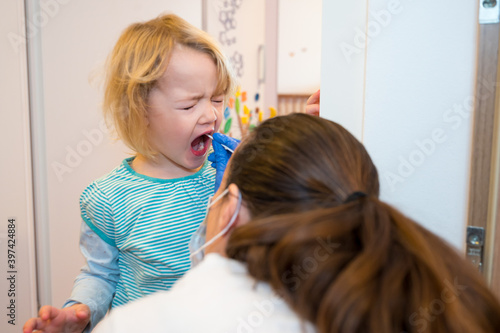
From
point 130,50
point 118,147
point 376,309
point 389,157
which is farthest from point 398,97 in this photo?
point 118,147

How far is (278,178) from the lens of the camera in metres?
0.56

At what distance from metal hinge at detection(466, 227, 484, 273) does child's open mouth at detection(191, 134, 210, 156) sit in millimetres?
596

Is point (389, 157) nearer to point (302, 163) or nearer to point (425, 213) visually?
point (425, 213)

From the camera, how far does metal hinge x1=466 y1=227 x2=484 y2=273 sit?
707 millimetres

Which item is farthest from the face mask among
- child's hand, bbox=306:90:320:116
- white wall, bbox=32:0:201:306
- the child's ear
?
white wall, bbox=32:0:201:306

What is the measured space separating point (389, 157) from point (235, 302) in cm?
42

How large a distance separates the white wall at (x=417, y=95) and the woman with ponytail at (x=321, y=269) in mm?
197

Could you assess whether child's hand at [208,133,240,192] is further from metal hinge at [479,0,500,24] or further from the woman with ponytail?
metal hinge at [479,0,500,24]

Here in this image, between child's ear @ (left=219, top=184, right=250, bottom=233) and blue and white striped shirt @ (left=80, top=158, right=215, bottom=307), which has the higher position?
child's ear @ (left=219, top=184, right=250, bottom=233)

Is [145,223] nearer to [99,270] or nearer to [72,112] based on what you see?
[99,270]

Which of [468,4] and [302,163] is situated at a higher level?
[468,4]

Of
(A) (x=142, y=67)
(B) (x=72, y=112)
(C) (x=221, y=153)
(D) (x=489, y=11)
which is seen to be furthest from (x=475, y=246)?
(B) (x=72, y=112)

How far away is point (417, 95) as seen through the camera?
0.74 meters

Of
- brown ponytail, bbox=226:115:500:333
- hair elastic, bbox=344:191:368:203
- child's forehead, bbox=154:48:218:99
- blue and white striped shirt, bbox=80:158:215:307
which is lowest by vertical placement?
blue and white striped shirt, bbox=80:158:215:307
